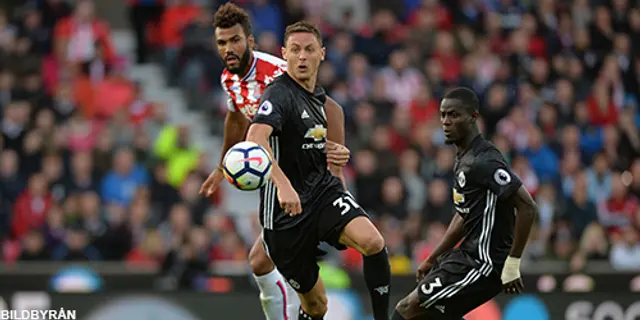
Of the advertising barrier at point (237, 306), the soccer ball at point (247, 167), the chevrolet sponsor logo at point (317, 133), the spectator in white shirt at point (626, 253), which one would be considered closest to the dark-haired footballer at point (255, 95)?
the chevrolet sponsor logo at point (317, 133)

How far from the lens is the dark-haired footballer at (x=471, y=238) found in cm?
765

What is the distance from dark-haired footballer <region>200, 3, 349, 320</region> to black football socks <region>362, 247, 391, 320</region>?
71cm

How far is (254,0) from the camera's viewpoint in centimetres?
1653

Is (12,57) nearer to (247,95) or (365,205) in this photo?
(365,205)

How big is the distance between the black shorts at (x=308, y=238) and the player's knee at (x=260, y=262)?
1.38 feet

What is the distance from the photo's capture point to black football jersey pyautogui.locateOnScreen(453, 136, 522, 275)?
7.66m

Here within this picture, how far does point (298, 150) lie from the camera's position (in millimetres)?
7629

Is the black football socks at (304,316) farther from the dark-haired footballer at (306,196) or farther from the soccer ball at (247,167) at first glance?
the soccer ball at (247,167)

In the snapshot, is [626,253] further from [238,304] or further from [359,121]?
[238,304]

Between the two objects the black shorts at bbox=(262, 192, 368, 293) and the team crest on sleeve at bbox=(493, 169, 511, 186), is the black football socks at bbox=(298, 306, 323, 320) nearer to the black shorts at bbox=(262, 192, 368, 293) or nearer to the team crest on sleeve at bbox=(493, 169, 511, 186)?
the black shorts at bbox=(262, 192, 368, 293)

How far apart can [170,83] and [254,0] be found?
5.61 ft

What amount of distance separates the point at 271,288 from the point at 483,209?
1.65 m

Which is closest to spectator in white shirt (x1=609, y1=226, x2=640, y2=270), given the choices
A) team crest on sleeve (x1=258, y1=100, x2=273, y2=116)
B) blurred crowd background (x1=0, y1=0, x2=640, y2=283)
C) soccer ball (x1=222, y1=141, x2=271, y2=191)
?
blurred crowd background (x1=0, y1=0, x2=640, y2=283)

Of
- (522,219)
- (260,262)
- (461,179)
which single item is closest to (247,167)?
(260,262)
